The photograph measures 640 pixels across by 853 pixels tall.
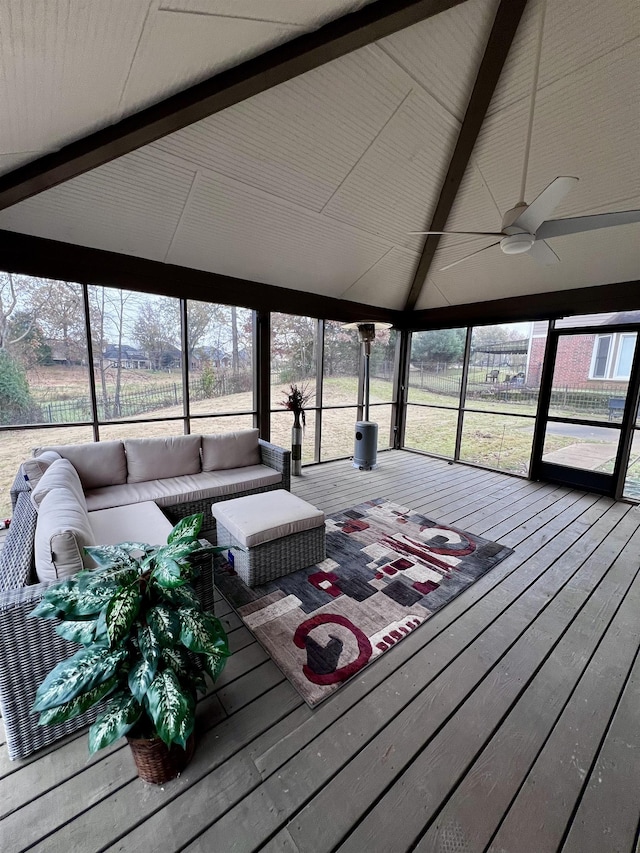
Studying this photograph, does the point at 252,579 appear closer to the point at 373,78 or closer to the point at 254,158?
the point at 254,158

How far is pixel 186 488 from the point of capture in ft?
11.0

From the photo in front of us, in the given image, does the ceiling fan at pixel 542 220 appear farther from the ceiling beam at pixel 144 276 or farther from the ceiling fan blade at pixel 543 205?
the ceiling beam at pixel 144 276

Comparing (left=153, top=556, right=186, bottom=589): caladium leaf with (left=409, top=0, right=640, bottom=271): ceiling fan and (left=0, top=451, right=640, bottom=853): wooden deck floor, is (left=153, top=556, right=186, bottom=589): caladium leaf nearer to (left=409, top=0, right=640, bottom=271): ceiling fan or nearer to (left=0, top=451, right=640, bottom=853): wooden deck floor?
(left=0, top=451, right=640, bottom=853): wooden deck floor

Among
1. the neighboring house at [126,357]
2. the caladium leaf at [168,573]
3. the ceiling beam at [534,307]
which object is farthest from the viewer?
the ceiling beam at [534,307]

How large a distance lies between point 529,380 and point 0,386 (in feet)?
21.2

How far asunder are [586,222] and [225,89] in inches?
96.6

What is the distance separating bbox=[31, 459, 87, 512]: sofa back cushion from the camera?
2.11 m

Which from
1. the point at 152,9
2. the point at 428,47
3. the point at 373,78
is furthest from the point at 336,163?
the point at 152,9

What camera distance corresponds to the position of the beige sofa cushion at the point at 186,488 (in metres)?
3.09

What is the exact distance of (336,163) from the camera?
3.24 metres

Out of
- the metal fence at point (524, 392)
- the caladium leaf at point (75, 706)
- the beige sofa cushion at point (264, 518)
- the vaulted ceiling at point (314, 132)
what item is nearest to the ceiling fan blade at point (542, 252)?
the vaulted ceiling at point (314, 132)

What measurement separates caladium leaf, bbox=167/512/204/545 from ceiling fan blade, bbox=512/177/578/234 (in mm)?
2661

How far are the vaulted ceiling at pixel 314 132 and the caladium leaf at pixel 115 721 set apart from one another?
280 centimetres

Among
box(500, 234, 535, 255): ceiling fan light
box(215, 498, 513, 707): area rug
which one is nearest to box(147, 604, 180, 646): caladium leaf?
box(215, 498, 513, 707): area rug
